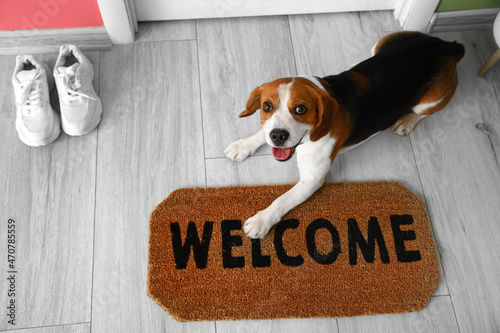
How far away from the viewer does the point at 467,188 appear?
1979 millimetres

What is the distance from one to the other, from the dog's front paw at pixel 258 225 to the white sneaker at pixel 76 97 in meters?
0.86

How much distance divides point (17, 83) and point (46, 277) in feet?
2.87

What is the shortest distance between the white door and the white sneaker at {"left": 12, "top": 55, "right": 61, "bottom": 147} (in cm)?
60

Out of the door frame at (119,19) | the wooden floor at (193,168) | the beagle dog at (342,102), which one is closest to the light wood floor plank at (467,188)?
the wooden floor at (193,168)

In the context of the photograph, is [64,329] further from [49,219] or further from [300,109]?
[300,109]

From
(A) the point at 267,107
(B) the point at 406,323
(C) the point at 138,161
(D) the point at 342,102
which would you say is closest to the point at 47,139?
(C) the point at 138,161

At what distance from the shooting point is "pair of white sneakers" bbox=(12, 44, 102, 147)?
1.89 meters

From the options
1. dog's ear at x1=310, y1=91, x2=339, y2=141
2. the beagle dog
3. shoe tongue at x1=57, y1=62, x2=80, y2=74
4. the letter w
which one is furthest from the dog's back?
shoe tongue at x1=57, y1=62, x2=80, y2=74

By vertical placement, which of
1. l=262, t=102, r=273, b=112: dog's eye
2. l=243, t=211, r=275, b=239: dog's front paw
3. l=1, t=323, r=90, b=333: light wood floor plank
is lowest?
l=1, t=323, r=90, b=333: light wood floor plank

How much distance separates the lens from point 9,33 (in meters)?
2.04

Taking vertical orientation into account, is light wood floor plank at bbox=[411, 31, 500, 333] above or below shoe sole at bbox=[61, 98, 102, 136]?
below

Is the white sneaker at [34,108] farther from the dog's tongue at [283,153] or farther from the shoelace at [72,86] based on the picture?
the dog's tongue at [283,153]

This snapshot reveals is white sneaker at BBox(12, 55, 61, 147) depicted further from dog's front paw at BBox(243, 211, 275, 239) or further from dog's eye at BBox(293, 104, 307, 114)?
dog's eye at BBox(293, 104, 307, 114)

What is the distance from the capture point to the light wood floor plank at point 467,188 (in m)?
1.80
